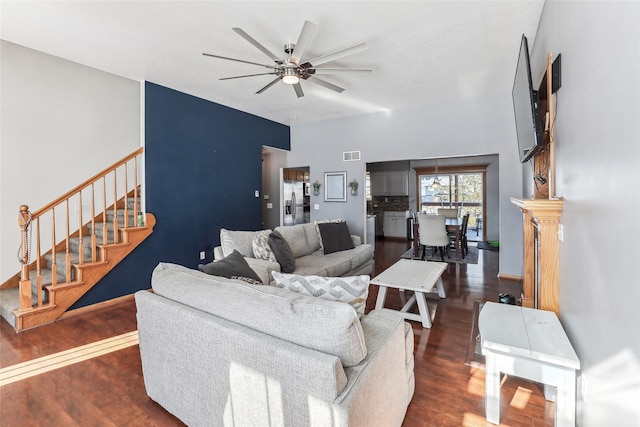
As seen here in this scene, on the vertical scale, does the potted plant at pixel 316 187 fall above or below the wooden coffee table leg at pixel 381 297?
above

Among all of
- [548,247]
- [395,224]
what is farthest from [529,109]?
[395,224]

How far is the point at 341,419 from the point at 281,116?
18.3ft

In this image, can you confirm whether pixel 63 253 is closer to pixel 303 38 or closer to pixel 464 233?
pixel 303 38

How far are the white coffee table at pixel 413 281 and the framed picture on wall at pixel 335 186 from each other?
9.18 ft

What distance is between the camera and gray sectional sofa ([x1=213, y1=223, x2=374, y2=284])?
3326 millimetres

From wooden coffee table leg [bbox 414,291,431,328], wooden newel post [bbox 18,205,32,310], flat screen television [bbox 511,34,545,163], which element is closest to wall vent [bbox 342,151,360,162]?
wooden coffee table leg [bbox 414,291,431,328]

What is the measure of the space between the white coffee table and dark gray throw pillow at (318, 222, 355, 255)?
1111 millimetres

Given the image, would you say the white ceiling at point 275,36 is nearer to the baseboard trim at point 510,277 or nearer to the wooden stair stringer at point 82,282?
the wooden stair stringer at point 82,282

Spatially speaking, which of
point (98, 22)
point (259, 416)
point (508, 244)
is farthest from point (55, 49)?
point (508, 244)

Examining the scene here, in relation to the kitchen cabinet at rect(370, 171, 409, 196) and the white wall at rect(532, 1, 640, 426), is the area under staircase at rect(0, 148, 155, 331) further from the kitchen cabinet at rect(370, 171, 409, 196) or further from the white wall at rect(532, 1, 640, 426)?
the kitchen cabinet at rect(370, 171, 409, 196)

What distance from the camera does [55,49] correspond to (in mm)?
3225

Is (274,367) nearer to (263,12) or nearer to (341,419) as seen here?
(341,419)

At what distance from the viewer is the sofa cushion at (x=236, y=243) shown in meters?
3.34

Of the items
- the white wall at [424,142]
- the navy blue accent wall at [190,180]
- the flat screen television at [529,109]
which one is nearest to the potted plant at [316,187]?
the white wall at [424,142]
